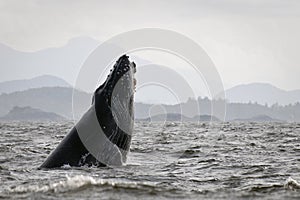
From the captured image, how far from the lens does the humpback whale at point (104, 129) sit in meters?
10.1

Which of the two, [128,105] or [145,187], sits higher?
[128,105]

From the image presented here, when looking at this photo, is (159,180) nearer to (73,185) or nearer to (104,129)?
(104,129)

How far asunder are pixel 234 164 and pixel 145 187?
522 cm

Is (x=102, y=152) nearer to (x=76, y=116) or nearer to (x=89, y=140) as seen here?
(x=89, y=140)

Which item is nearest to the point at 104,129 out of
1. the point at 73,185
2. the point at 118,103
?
the point at 118,103

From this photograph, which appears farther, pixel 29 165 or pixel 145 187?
pixel 29 165

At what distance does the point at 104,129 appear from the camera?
10227mm

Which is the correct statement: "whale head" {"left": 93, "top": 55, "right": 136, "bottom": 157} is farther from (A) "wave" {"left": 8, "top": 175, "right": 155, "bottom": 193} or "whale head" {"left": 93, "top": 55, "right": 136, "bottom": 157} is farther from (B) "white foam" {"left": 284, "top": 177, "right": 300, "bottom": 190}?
(B) "white foam" {"left": 284, "top": 177, "right": 300, "bottom": 190}

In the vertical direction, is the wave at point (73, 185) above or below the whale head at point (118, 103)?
below

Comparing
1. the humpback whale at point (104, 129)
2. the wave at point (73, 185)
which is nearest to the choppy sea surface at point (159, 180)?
the wave at point (73, 185)

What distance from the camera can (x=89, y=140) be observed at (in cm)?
1009

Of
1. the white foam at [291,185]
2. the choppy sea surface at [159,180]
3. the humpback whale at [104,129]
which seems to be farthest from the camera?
the humpback whale at [104,129]

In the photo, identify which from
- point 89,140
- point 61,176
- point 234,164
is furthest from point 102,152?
point 234,164

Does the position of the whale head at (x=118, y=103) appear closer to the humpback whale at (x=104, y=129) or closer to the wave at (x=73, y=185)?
the humpback whale at (x=104, y=129)
